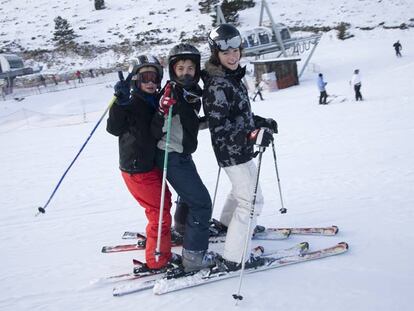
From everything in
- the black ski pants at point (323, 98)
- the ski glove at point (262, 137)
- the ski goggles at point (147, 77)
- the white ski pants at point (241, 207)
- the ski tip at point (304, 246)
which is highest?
the ski goggles at point (147, 77)

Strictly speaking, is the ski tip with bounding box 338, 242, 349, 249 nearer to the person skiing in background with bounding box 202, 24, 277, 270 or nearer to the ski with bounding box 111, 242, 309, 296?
the ski with bounding box 111, 242, 309, 296

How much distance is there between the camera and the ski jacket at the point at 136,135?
10.7 feet

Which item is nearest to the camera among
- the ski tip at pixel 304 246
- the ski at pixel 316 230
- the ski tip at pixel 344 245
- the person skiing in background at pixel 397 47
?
the ski tip at pixel 344 245

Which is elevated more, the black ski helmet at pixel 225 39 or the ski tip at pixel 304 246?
the black ski helmet at pixel 225 39

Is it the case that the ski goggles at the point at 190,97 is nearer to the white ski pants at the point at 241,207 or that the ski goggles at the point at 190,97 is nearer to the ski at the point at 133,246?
the white ski pants at the point at 241,207

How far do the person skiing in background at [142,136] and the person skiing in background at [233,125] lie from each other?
518 mm

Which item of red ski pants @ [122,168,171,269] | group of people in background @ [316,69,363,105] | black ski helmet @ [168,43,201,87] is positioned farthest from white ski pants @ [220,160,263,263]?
group of people in background @ [316,69,363,105]

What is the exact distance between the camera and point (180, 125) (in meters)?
3.34

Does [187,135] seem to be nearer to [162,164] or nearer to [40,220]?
[162,164]

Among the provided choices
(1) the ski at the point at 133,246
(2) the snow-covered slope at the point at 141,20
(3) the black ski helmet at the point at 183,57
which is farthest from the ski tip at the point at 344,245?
A: (2) the snow-covered slope at the point at 141,20

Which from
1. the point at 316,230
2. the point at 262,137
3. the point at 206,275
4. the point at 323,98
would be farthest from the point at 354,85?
the point at 206,275

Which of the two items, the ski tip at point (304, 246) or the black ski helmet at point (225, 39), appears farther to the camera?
the ski tip at point (304, 246)

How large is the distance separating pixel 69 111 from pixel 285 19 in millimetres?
32321

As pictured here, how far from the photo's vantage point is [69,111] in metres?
23.2
